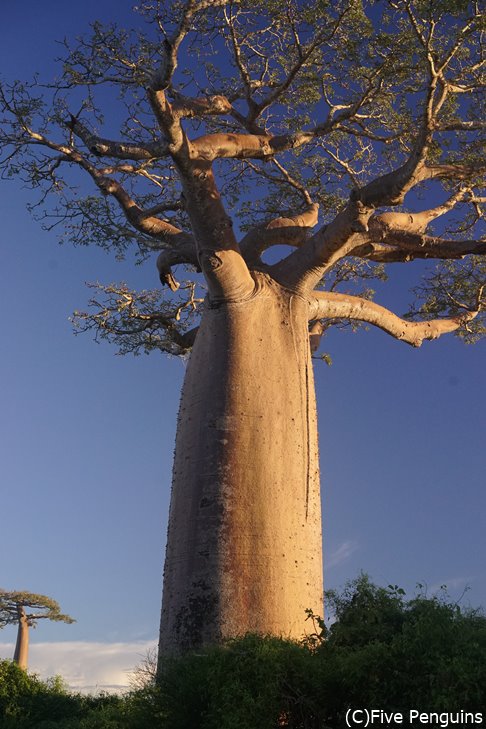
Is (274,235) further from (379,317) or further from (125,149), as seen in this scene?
(125,149)

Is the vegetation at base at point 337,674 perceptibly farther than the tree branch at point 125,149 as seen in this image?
No

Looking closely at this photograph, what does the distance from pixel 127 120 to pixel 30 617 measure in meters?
16.2

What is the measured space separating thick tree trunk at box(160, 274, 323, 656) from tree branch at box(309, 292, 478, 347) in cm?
115

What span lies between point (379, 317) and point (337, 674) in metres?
5.98

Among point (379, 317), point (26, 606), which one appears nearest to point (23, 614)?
point (26, 606)

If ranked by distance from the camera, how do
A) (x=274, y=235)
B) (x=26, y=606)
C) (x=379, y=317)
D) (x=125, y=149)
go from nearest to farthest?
(x=125, y=149)
(x=274, y=235)
(x=379, y=317)
(x=26, y=606)

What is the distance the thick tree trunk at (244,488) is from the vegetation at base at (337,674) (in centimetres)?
110

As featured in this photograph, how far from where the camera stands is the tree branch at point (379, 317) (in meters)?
9.59

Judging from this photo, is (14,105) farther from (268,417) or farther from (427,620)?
(427,620)

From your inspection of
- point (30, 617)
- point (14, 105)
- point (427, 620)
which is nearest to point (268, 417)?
point (427, 620)

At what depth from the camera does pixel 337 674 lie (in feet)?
16.8

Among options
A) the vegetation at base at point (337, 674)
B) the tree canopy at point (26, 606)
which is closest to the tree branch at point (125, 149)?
the vegetation at base at point (337, 674)

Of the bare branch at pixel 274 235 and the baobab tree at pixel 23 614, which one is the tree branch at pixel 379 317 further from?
the baobab tree at pixel 23 614

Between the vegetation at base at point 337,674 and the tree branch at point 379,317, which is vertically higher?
the tree branch at point 379,317
